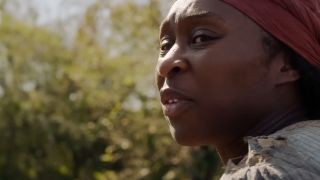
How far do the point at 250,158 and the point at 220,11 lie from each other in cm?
35

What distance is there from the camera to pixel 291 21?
171cm

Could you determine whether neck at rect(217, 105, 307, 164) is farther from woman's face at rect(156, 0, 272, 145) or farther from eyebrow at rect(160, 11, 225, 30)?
eyebrow at rect(160, 11, 225, 30)

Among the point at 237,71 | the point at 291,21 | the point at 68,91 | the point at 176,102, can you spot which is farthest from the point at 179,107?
the point at 68,91

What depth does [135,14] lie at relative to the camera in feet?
48.0

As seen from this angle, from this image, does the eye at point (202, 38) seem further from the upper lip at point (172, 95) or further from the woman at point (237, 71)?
the upper lip at point (172, 95)

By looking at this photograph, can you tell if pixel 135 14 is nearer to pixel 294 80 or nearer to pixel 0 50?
pixel 0 50

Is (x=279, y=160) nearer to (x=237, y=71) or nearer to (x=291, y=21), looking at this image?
(x=237, y=71)

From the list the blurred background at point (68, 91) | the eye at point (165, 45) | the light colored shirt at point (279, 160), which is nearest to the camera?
the light colored shirt at point (279, 160)

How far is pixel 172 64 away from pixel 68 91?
17827 millimetres

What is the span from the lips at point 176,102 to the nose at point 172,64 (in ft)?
0.12

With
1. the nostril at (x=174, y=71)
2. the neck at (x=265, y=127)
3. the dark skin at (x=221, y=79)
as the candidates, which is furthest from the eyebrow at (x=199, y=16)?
the neck at (x=265, y=127)

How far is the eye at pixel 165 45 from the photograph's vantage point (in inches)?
70.3

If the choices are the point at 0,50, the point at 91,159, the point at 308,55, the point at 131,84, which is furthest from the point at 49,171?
the point at 308,55

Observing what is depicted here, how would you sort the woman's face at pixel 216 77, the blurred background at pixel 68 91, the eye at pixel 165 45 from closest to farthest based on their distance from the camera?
the woman's face at pixel 216 77 → the eye at pixel 165 45 → the blurred background at pixel 68 91
